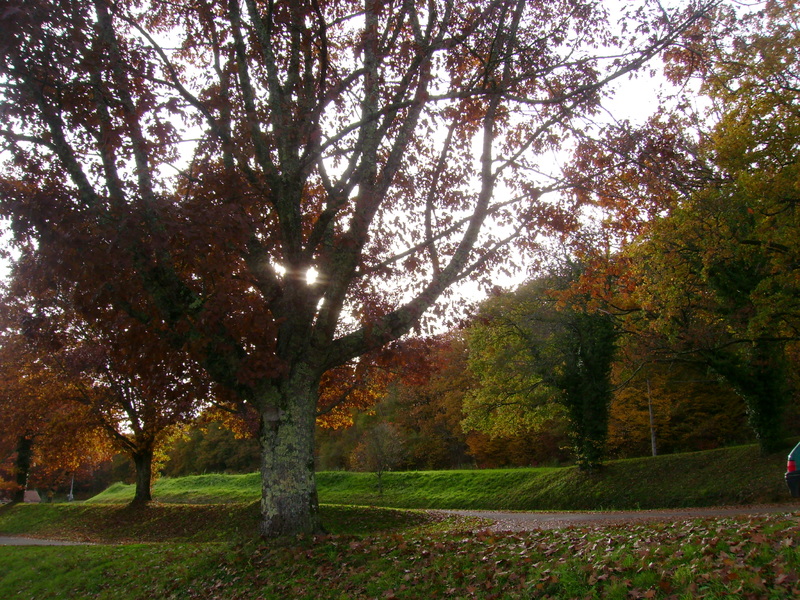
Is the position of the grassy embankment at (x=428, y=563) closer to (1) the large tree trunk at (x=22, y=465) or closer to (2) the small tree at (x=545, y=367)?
(2) the small tree at (x=545, y=367)

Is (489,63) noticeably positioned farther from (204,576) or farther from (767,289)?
(767,289)

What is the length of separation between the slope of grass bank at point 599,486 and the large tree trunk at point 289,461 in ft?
47.5

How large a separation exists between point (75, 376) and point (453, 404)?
961 inches

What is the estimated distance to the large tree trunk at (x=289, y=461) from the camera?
8367mm

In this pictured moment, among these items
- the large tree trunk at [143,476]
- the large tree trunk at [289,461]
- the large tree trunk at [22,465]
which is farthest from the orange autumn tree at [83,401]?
the large tree trunk at [289,461]

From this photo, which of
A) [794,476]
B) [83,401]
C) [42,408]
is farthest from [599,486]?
[42,408]

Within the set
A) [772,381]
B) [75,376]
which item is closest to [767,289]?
[772,381]

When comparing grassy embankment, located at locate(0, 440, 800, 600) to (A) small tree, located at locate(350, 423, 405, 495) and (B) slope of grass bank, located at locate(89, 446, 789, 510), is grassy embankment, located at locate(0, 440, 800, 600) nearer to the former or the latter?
(B) slope of grass bank, located at locate(89, 446, 789, 510)

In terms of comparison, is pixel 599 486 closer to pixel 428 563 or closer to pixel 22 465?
pixel 428 563

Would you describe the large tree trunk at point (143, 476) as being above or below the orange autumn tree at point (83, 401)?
below

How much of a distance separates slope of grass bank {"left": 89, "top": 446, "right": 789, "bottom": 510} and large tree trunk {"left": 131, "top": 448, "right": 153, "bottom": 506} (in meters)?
8.67

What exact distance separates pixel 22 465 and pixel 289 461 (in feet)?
98.0

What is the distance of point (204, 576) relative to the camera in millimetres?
8062

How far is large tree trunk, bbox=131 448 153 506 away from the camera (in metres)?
22.9
